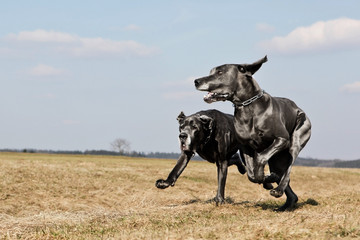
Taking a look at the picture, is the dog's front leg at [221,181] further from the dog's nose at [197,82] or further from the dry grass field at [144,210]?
the dog's nose at [197,82]

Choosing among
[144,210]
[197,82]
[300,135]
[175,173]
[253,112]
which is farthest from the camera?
[175,173]

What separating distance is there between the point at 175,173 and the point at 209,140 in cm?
113

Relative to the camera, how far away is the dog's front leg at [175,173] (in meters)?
9.60

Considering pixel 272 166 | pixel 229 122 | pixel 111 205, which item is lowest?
pixel 111 205

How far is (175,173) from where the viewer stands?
9.92 m

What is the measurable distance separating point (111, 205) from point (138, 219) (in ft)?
25.6

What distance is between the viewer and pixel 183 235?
6.04 metres

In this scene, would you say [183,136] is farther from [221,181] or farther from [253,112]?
[253,112]

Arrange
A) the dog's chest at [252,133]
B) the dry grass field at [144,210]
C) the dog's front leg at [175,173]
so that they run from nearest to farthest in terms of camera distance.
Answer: the dry grass field at [144,210] < the dog's chest at [252,133] < the dog's front leg at [175,173]

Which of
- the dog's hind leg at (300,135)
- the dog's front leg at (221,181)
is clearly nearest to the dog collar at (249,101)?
the dog's hind leg at (300,135)

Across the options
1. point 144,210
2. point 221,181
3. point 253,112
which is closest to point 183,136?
point 221,181

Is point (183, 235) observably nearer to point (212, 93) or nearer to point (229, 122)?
point (212, 93)

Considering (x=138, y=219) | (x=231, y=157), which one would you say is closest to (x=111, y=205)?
(x=231, y=157)

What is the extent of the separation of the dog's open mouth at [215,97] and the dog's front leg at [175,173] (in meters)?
2.40
